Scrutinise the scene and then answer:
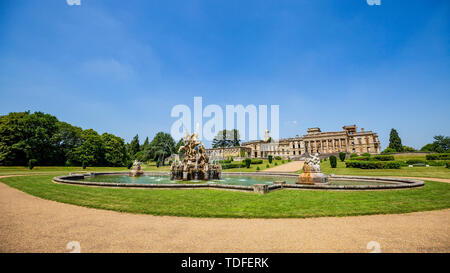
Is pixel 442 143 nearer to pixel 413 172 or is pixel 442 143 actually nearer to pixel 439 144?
pixel 439 144

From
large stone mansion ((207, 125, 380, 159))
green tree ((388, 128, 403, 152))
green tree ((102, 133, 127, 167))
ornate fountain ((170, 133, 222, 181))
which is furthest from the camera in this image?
large stone mansion ((207, 125, 380, 159))

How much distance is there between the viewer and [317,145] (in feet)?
358

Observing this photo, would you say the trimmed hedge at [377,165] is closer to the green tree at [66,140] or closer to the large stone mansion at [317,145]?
the large stone mansion at [317,145]

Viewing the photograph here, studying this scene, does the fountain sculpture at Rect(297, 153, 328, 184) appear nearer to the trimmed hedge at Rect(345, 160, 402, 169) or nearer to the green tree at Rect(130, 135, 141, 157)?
the trimmed hedge at Rect(345, 160, 402, 169)

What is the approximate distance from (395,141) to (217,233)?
110 metres

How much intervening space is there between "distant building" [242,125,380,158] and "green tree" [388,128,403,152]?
12.0 m

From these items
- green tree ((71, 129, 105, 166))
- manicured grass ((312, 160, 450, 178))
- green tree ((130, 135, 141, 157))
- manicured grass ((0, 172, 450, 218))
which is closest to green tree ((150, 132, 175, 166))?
green tree ((71, 129, 105, 166))

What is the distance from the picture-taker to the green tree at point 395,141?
86188 mm

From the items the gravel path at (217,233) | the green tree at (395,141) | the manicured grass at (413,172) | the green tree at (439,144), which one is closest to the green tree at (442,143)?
the green tree at (439,144)

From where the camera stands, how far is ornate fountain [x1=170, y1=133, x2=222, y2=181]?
21.1 metres

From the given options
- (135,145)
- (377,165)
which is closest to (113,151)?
(135,145)
